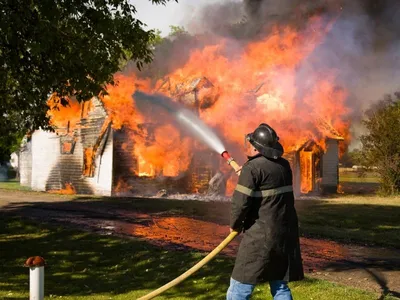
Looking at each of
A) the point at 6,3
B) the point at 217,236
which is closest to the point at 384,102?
the point at 217,236

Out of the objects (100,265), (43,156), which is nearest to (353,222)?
(100,265)

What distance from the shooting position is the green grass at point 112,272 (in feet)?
22.2

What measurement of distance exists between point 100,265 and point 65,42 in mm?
4407

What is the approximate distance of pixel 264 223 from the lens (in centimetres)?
450

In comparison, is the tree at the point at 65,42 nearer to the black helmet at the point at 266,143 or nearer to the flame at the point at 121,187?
the black helmet at the point at 266,143

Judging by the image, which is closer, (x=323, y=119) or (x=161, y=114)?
(x=161, y=114)

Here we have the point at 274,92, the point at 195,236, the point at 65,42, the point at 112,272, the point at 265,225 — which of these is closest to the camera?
the point at 265,225

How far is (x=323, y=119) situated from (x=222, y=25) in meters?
8.84

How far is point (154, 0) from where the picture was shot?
1057 centimetres

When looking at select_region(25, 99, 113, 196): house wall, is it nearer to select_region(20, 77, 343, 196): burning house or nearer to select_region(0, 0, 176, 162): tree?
select_region(20, 77, 343, 196): burning house

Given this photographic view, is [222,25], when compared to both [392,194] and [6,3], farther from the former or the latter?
[6,3]

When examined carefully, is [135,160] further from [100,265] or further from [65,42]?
[100,265]

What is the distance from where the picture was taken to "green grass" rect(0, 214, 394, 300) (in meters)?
6.77

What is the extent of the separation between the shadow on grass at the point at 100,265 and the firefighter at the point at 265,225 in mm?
2270
